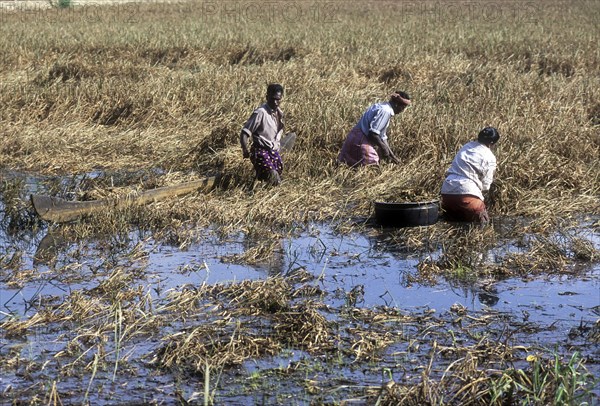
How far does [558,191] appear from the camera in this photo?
980 cm

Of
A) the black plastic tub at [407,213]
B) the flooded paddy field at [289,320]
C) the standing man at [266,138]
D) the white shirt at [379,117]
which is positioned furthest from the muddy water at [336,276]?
the white shirt at [379,117]

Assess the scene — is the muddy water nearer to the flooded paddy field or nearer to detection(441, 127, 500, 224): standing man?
the flooded paddy field

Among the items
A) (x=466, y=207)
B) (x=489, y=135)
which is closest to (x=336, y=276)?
(x=466, y=207)

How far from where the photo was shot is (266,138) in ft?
33.2

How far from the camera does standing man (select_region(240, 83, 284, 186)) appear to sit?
1004 cm

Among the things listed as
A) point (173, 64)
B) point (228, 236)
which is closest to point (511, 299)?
point (228, 236)

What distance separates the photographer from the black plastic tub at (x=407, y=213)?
8609 millimetres

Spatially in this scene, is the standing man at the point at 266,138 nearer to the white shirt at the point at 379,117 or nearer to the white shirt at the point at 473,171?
the white shirt at the point at 379,117

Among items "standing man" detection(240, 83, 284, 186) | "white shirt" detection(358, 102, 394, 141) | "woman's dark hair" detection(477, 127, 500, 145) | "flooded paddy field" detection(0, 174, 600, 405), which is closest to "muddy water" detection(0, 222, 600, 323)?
"flooded paddy field" detection(0, 174, 600, 405)

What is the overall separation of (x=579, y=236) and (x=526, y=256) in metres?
1.01

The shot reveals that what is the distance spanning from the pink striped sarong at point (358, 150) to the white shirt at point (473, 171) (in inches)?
71.0

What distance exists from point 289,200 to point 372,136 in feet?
4.98

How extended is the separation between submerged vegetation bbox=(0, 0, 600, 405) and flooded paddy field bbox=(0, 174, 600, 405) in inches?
0.8

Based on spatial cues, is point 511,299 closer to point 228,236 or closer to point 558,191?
point 228,236
